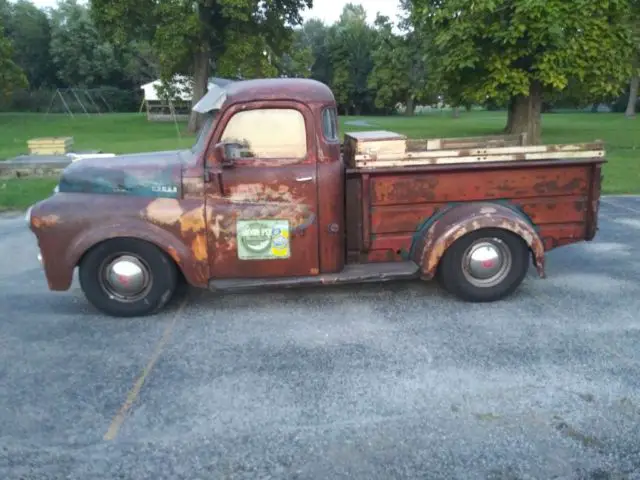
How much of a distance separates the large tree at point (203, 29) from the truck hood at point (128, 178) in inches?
788

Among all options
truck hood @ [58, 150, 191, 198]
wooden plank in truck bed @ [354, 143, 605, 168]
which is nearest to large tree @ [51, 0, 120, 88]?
truck hood @ [58, 150, 191, 198]

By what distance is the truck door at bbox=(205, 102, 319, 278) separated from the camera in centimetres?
536

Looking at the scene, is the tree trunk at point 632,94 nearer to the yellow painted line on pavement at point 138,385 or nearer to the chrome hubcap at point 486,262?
the chrome hubcap at point 486,262

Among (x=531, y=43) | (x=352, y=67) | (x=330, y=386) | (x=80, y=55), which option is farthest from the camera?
(x=352, y=67)

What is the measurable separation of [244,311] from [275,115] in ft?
5.94

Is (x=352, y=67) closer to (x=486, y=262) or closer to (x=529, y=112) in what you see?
(x=529, y=112)

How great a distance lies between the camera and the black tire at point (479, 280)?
5.64 m

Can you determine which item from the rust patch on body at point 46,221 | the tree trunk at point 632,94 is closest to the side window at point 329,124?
the rust patch on body at point 46,221

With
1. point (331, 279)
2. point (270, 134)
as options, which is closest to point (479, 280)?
point (331, 279)

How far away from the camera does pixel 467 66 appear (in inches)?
728

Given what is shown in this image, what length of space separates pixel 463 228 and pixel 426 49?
1891 cm

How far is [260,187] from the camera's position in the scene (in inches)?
211

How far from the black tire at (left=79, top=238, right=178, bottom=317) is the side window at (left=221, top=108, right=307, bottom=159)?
3.92 ft

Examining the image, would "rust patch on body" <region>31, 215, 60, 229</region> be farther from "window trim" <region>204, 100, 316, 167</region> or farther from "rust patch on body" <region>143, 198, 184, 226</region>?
"window trim" <region>204, 100, 316, 167</region>
